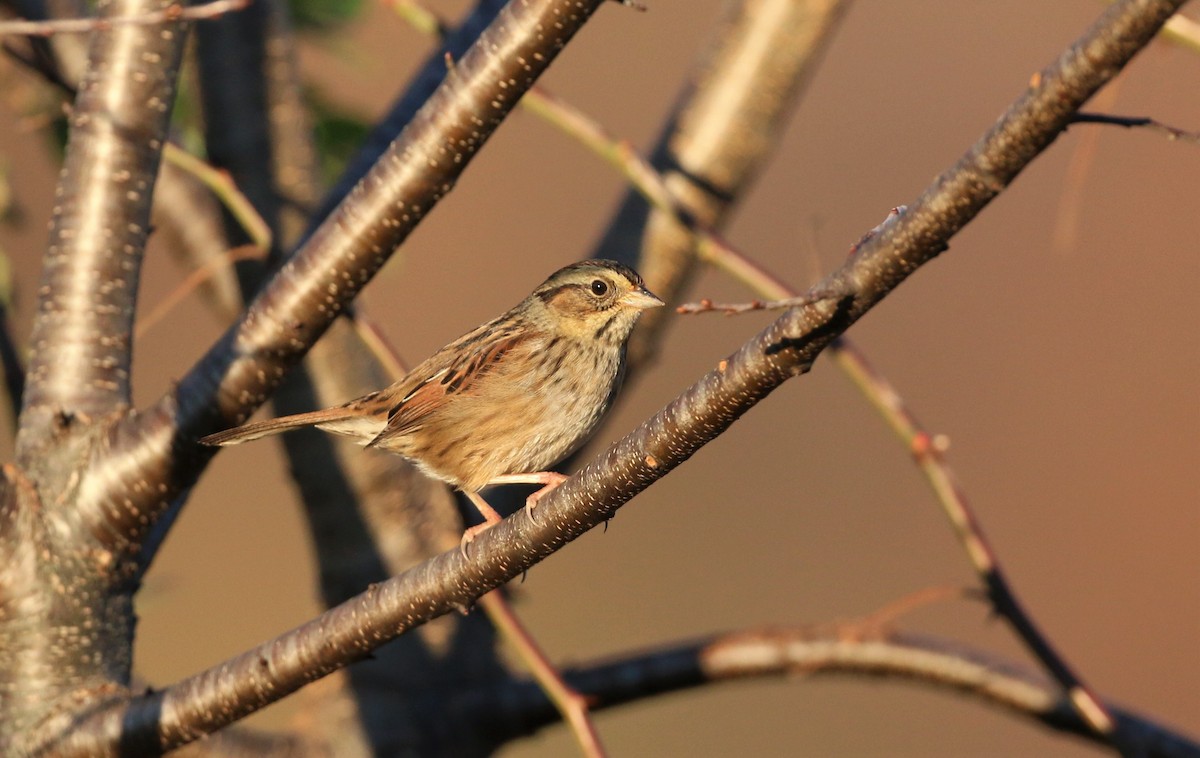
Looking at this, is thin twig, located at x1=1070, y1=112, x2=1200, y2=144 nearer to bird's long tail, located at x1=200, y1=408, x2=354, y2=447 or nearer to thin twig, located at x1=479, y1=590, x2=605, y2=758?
thin twig, located at x1=479, y1=590, x2=605, y2=758

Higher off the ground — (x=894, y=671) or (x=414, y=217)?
(x=414, y=217)

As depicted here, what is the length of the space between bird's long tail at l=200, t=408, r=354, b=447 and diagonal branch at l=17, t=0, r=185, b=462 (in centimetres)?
A: 34

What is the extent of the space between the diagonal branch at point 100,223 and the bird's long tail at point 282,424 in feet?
1.12

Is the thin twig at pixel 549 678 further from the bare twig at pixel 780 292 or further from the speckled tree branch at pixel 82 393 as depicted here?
the bare twig at pixel 780 292

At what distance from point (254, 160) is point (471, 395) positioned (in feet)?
3.78

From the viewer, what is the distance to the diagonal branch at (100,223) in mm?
3291

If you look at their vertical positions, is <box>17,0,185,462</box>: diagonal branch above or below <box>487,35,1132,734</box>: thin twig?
above

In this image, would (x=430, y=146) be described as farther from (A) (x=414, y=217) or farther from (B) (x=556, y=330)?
(B) (x=556, y=330)

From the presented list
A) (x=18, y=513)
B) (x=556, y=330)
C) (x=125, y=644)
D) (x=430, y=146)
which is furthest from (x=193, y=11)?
(x=556, y=330)

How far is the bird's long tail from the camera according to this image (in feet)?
11.7

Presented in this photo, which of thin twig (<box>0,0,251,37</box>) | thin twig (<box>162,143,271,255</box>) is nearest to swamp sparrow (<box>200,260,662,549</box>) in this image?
thin twig (<box>162,143,271,255</box>)

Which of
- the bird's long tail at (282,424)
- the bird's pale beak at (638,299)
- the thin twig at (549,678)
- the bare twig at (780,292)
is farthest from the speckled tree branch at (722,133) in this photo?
the thin twig at (549,678)

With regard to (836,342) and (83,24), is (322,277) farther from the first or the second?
(836,342)

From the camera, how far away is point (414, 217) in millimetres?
2961
